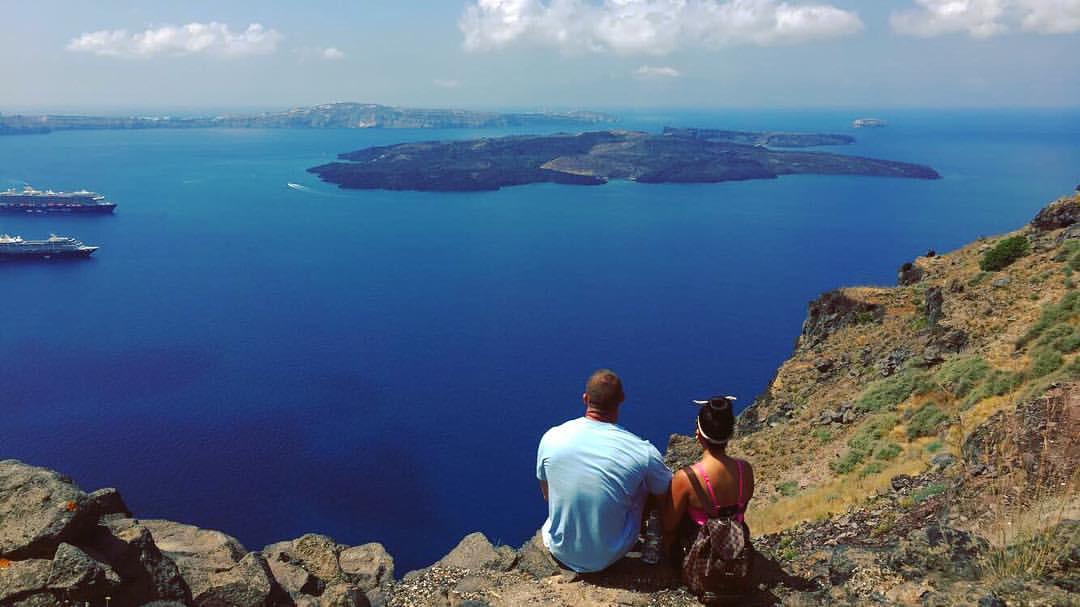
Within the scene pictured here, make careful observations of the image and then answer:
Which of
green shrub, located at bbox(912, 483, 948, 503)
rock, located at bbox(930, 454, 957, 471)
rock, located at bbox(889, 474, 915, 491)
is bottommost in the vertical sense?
rock, located at bbox(889, 474, 915, 491)

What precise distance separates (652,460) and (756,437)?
1766 centimetres

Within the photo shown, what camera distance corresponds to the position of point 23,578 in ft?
20.5

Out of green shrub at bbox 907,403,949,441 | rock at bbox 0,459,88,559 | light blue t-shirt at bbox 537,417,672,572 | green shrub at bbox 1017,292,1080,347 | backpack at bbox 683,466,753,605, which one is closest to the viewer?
backpack at bbox 683,466,753,605

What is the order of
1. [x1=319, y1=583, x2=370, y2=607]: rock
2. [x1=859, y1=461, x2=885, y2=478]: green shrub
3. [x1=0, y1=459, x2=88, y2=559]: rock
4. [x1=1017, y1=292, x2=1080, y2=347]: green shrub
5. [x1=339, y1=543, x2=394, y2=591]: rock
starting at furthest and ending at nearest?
[x1=1017, y1=292, x2=1080, y2=347]: green shrub < [x1=859, y1=461, x2=885, y2=478]: green shrub < [x1=339, y1=543, x2=394, y2=591]: rock < [x1=319, y1=583, x2=370, y2=607]: rock < [x1=0, y1=459, x2=88, y2=559]: rock

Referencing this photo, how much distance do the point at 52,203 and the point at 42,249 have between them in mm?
41118

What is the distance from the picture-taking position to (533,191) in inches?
6978

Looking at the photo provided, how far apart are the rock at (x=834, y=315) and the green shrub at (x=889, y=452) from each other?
15090 mm

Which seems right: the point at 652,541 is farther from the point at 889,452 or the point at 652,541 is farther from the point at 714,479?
the point at 889,452

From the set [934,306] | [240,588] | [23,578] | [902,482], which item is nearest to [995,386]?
[902,482]

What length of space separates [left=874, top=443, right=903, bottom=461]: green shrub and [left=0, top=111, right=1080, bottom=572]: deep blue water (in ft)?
104

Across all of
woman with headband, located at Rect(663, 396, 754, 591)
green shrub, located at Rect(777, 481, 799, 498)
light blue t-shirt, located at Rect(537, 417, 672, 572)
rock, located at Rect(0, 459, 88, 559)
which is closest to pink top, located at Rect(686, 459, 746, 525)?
woman with headband, located at Rect(663, 396, 754, 591)

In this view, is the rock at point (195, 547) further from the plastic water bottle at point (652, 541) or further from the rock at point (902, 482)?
the rock at point (902, 482)

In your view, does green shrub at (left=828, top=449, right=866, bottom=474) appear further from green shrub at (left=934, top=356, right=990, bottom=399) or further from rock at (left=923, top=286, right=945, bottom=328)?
rock at (left=923, top=286, right=945, bottom=328)

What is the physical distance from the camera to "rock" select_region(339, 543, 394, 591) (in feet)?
40.1
